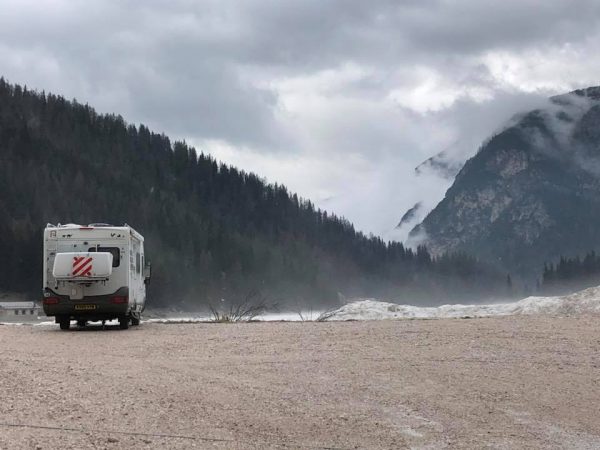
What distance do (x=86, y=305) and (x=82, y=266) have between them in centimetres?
113

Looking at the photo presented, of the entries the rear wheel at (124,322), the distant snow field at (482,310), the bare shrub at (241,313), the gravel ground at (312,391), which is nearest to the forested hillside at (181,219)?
the bare shrub at (241,313)

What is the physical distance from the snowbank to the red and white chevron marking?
36.2 feet

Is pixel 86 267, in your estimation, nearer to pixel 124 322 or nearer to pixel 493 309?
pixel 124 322

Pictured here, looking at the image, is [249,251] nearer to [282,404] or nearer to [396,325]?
[396,325]

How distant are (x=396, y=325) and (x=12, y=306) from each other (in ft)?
189

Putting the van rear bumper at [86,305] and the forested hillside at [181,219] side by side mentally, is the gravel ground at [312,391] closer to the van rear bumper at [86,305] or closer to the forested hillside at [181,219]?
the van rear bumper at [86,305]

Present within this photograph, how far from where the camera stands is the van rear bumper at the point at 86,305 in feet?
72.4

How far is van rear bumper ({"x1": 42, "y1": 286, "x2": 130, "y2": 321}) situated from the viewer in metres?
22.1

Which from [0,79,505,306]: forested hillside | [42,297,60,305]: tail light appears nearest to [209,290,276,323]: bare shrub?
[42,297,60,305]: tail light

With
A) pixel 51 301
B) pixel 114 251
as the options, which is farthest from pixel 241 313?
pixel 51 301

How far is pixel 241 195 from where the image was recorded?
565 ft

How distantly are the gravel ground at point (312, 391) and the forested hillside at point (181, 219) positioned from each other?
78872 mm

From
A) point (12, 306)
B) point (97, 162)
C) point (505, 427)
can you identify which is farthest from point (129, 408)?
point (97, 162)

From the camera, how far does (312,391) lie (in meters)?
11.3
